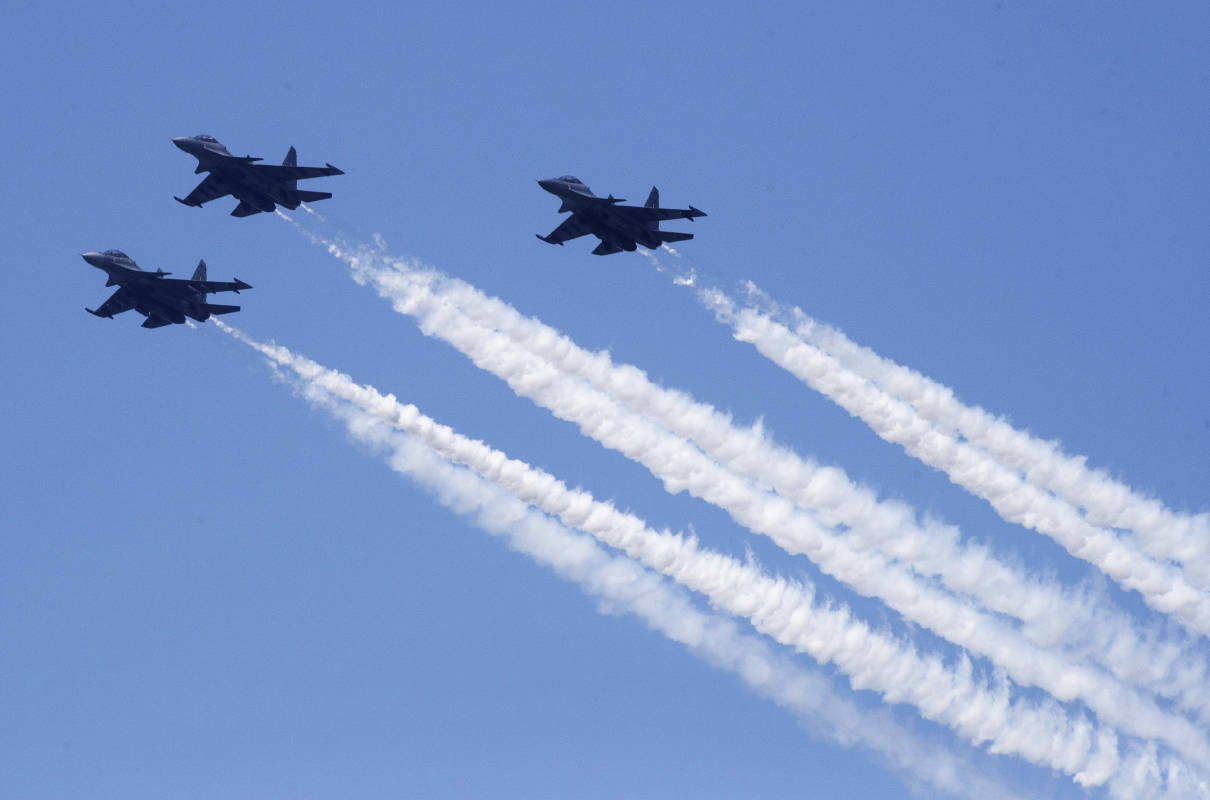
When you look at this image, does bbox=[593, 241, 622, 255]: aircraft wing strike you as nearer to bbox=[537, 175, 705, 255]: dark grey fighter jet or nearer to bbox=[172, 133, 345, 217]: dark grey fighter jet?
bbox=[537, 175, 705, 255]: dark grey fighter jet

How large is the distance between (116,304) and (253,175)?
999 cm

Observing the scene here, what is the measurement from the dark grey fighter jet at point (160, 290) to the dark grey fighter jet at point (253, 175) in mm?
3916

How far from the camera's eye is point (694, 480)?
5991cm

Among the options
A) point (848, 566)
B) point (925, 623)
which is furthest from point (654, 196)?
point (925, 623)

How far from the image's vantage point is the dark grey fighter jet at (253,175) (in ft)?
193

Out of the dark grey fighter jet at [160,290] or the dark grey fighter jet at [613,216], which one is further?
the dark grey fighter jet at [160,290]

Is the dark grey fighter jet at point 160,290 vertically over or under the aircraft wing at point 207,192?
under

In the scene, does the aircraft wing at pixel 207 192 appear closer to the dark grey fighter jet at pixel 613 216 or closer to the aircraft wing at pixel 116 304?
the aircraft wing at pixel 116 304

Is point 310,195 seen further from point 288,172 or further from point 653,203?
point 653,203

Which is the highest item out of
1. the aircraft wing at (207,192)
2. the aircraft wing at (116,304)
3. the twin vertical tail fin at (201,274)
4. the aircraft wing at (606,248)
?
the aircraft wing at (606,248)

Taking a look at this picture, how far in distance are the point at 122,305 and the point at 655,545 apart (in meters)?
28.2

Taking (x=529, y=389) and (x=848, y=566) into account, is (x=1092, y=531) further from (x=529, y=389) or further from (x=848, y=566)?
(x=529, y=389)

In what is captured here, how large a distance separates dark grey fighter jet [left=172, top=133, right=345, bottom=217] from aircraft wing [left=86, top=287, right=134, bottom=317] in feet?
23.3

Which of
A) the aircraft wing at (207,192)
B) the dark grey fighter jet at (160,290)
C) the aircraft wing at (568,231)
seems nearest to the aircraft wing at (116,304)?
the dark grey fighter jet at (160,290)
